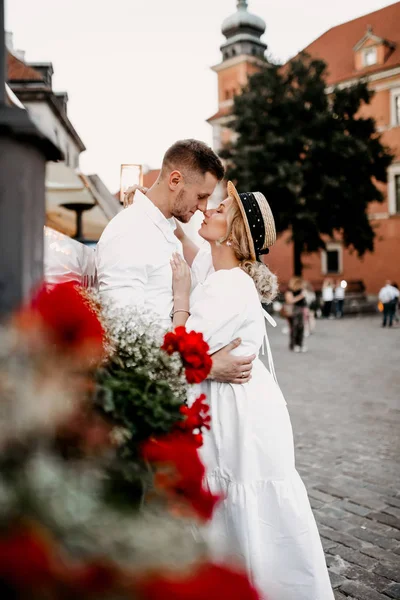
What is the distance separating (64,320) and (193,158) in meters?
1.97

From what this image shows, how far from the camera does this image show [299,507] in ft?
8.56

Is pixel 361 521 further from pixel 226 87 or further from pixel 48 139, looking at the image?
pixel 226 87

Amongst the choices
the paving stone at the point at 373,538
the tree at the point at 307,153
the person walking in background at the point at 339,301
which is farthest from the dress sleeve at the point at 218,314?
the tree at the point at 307,153

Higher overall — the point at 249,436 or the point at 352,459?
the point at 249,436

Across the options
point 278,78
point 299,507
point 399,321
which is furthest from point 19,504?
point 278,78

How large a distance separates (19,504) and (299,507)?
201 centimetres

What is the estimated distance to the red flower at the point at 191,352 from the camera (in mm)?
1621

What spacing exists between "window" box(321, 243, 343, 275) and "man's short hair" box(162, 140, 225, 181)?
36.4m

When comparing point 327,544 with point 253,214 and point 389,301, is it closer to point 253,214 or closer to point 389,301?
point 253,214

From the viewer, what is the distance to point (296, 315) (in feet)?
50.3

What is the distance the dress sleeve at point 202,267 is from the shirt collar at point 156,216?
18 cm

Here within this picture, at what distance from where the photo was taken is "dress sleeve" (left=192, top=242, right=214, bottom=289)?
2941mm

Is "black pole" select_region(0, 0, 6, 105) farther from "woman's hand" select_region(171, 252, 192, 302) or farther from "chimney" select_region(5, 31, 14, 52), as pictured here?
"chimney" select_region(5, 31, 14, 52)

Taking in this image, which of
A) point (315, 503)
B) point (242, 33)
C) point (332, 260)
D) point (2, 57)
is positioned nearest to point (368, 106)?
point (332, 260)
